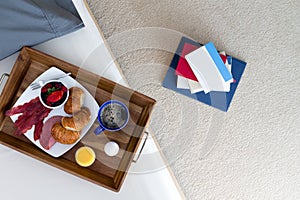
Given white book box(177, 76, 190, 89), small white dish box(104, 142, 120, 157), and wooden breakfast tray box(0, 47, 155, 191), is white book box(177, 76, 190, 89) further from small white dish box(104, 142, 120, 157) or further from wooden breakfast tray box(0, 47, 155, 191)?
small white dish box(104, 142, 120, 157)

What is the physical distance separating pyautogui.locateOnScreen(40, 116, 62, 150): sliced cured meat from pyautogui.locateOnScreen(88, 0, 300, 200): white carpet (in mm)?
435

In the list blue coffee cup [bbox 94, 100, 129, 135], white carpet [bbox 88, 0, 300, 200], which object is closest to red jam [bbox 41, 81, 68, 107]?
blue coffee cup [bbox 94, 100, 129, 135]

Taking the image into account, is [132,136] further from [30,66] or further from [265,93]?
[265,93]

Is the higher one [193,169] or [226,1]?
[226,1]

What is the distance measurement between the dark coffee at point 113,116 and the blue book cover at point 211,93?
357 mm

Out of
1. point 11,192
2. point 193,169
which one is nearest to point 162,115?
point 193,169

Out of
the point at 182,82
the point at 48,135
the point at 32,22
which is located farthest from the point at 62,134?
the point at 182,82

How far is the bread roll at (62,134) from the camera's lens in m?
0.93

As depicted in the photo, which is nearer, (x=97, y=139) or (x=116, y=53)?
(x=97, y=139)

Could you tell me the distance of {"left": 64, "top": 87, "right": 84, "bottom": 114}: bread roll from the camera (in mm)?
950

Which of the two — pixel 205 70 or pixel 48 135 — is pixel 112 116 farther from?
pixel 205 70

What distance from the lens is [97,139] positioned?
976 mm

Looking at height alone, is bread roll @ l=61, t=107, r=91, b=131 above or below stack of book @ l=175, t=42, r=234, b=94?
below

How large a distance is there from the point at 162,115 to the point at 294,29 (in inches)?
22.7
